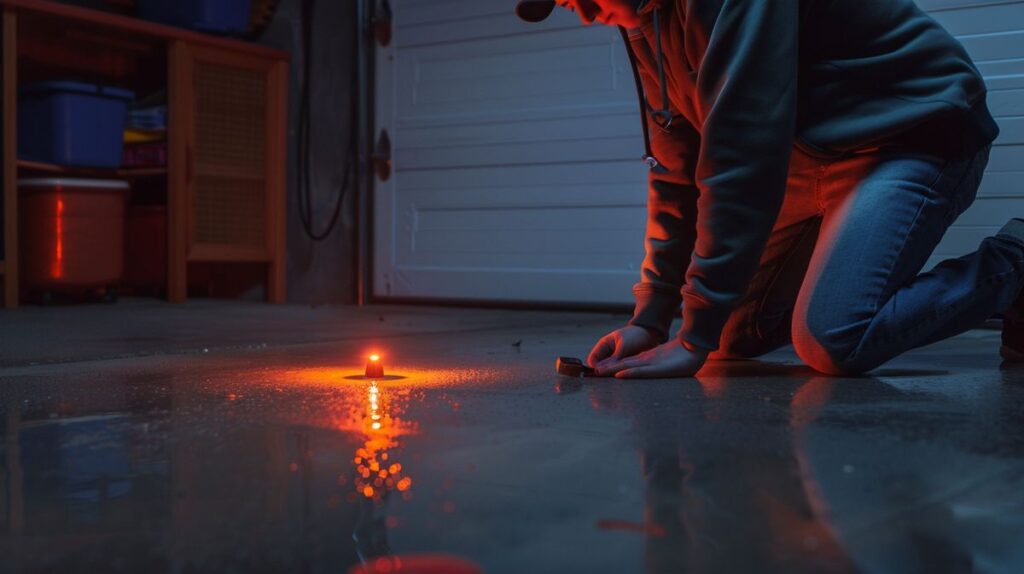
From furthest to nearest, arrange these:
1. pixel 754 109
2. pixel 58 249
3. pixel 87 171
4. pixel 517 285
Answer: pixel 87 171 → pixel 517 285 → pixel 58 249 → pixel 754 109

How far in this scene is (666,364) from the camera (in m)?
1.76

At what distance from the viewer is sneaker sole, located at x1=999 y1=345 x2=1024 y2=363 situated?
2.08 meters

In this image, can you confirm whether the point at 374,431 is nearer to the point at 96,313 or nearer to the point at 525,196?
the point at 96,313

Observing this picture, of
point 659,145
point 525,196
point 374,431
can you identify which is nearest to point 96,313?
point 525,196

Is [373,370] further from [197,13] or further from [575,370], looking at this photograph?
[197,13]

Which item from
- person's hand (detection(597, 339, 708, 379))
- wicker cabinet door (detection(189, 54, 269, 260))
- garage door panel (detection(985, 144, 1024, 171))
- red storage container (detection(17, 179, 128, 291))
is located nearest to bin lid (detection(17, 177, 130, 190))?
red storage container (detection(17, 179, 128, 291))

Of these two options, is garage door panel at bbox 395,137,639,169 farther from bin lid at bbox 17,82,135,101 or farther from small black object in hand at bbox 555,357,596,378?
small black object in hand at bbox 555,357,596,378

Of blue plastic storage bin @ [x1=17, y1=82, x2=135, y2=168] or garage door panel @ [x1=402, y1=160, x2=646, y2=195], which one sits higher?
blue plastic storage bin @ [x1=17, y1=82, x2=135, y2=168]

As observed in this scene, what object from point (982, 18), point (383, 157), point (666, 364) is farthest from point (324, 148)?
point (666, 364)

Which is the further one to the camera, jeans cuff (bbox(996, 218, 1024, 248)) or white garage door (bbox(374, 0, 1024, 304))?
white garage door (bbox(374, 0, 1024, 304))

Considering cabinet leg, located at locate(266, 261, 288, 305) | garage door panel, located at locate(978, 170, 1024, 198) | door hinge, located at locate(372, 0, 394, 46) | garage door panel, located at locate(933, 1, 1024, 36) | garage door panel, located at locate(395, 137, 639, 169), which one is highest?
door hinge, located at locate(372, 0, 394, 46)

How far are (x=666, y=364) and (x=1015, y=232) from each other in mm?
692

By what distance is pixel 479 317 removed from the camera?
3855 mm

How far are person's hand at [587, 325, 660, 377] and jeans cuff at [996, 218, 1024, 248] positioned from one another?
658 mm
